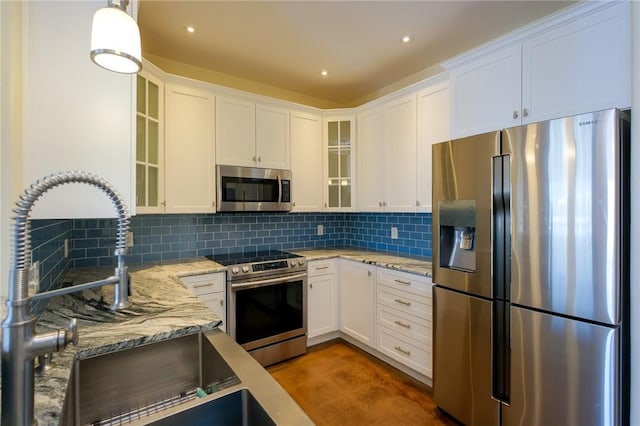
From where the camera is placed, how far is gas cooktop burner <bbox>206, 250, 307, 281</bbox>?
2492mm

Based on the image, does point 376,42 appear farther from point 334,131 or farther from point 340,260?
point 340,260

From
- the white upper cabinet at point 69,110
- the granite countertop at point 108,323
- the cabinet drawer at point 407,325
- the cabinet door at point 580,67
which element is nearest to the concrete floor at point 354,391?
the cabinet drawer at point 407,325

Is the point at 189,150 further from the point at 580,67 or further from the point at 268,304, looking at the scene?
the point at 580,67

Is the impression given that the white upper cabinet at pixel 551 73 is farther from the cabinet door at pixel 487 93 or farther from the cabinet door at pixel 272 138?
the cabinet door at pixel 272 138

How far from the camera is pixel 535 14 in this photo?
2104mm

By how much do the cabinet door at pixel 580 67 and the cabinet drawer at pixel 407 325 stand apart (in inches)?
62.7

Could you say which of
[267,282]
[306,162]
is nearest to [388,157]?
[306,162]

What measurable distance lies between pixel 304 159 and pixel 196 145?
1099 millimetres

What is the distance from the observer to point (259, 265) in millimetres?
2604

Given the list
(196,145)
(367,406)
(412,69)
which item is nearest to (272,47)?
(196,145)

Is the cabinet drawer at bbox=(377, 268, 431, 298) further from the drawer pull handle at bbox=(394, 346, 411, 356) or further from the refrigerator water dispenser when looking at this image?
the drawer pull handle at bbox=(394, 346, 411, 356)

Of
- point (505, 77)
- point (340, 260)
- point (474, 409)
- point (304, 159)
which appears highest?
point (505, 77)

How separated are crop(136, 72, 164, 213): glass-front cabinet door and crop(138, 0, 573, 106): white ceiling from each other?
45cm

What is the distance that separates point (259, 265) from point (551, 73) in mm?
2409
